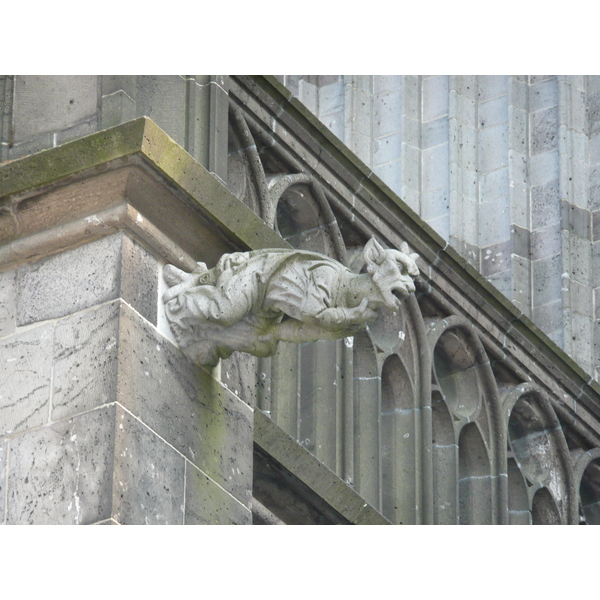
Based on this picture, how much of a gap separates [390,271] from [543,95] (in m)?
8.42

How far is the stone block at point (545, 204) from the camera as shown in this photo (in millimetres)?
14266

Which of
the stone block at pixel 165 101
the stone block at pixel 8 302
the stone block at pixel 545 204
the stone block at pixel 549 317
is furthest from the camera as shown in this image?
the stone block at pixel 545 204

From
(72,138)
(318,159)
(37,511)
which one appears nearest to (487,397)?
(318,159)

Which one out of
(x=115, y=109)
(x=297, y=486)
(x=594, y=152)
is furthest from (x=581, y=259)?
(x=115, y=109)

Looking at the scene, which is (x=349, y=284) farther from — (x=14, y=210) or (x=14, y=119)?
(x=14, y=119)

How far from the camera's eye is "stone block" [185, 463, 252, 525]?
6.78 metres

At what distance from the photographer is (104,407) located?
256 inches

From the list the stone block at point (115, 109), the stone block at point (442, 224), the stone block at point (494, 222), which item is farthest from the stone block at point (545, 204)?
the stone block at point (115, 109)

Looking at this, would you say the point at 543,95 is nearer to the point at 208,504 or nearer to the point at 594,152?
the point at 594,152

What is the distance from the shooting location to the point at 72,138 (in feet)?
24.7

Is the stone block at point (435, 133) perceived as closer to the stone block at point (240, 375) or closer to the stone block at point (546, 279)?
the stone block at point (546, 279)

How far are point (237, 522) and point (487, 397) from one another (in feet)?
15.2

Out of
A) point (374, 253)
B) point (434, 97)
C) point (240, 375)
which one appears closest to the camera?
point (374, 253)
